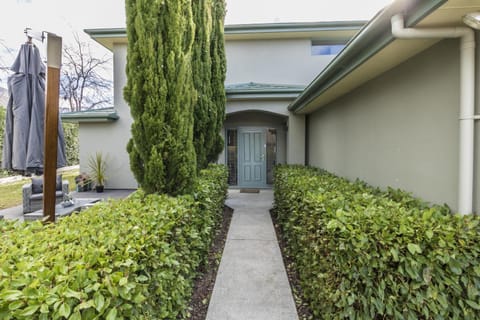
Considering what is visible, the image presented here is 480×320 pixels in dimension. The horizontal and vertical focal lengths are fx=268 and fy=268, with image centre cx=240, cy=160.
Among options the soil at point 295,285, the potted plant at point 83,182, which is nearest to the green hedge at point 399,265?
the soil at point 295,285

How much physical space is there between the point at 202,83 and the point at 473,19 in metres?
5.21

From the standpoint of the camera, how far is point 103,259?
1.73m

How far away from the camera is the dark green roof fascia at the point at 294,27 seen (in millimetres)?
10182

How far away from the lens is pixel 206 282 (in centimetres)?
387

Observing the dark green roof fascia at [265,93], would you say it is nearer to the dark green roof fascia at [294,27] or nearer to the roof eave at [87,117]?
the dark green roof fascia at [294,27]

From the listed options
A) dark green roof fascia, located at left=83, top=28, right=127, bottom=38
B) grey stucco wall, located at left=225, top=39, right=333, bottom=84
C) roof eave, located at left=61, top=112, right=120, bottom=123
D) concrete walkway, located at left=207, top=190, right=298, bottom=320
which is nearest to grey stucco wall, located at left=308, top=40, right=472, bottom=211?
concrete walkway, located at left=207, top=190, right=298, bottom=320

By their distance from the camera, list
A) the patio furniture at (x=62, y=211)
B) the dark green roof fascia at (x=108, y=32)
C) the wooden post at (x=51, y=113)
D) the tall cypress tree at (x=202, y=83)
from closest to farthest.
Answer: the wooden post at (x=51, y=113)
the patio furniture at (x=62, y=211)
the tall cypress tree at (x=202, y=83)
the dark green roof fascia at (x=108, y=32)

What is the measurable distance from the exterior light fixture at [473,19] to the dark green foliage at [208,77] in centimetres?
466

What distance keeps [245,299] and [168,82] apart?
10.3 ft

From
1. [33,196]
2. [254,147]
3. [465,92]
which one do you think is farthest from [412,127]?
[33,196]

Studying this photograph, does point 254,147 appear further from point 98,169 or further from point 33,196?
Answer: point 33,196

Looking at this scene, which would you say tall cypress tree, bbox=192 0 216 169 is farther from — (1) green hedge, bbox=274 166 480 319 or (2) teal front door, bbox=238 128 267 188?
(2) teal front door, bbox=238 128 267 188

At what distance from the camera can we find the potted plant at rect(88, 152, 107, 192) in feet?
34.9

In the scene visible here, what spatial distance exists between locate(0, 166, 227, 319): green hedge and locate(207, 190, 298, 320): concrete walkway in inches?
23.5
